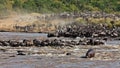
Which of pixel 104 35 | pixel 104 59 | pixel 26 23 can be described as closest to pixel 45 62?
pixel 104 59

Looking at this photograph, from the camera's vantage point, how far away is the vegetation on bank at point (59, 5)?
14925cm

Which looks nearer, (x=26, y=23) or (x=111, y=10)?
(x=26, y=23)

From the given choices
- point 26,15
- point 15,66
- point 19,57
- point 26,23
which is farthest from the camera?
point 26,15

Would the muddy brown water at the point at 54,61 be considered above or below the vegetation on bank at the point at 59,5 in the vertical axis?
above

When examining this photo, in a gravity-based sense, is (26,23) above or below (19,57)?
below

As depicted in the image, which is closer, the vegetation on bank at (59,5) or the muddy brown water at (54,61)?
the muddy brown water at (54,61)

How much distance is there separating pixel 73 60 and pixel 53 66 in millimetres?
4727

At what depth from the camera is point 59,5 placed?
507ft

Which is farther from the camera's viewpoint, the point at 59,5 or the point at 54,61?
the point at 59,5

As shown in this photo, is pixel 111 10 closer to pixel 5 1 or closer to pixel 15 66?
pixel 5 1

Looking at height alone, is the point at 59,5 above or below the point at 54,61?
below

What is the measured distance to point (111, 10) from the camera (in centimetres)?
14938

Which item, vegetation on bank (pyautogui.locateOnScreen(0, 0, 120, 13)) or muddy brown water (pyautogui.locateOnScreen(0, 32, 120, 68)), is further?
vegetation on bank (pyautogui.locateOnScreen(0, 0, 120, 13))

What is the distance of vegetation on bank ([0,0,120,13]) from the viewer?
14925 cm
